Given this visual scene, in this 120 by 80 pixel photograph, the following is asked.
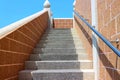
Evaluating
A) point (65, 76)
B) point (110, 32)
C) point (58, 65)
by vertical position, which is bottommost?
point (65, 76)

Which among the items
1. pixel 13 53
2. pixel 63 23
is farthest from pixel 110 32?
pixel 63 23

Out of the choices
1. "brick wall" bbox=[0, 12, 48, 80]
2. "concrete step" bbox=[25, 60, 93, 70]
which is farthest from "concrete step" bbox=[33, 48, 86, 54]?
"concrete step" bbox=[25, 60, 93, 70]

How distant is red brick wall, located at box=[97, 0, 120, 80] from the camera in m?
1.78

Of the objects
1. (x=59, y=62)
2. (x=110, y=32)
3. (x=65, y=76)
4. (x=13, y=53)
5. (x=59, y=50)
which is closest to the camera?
(x=110, y=32)

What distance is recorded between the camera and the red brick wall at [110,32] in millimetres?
1782

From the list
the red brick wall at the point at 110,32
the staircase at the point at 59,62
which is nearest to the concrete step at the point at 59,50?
the staircase at the point at 59,62

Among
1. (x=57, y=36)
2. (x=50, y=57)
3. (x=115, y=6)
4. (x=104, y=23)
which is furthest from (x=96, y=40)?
(x=57, y=36)

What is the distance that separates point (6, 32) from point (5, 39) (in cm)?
11

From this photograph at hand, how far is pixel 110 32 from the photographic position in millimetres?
2020

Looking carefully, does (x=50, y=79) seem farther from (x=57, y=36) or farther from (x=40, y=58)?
(x=57, y=36)

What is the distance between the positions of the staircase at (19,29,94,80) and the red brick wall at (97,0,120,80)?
0.67m

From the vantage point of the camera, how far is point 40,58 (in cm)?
381

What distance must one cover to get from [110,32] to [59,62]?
1469 mm

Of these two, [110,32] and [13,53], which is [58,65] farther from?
[110,32]
